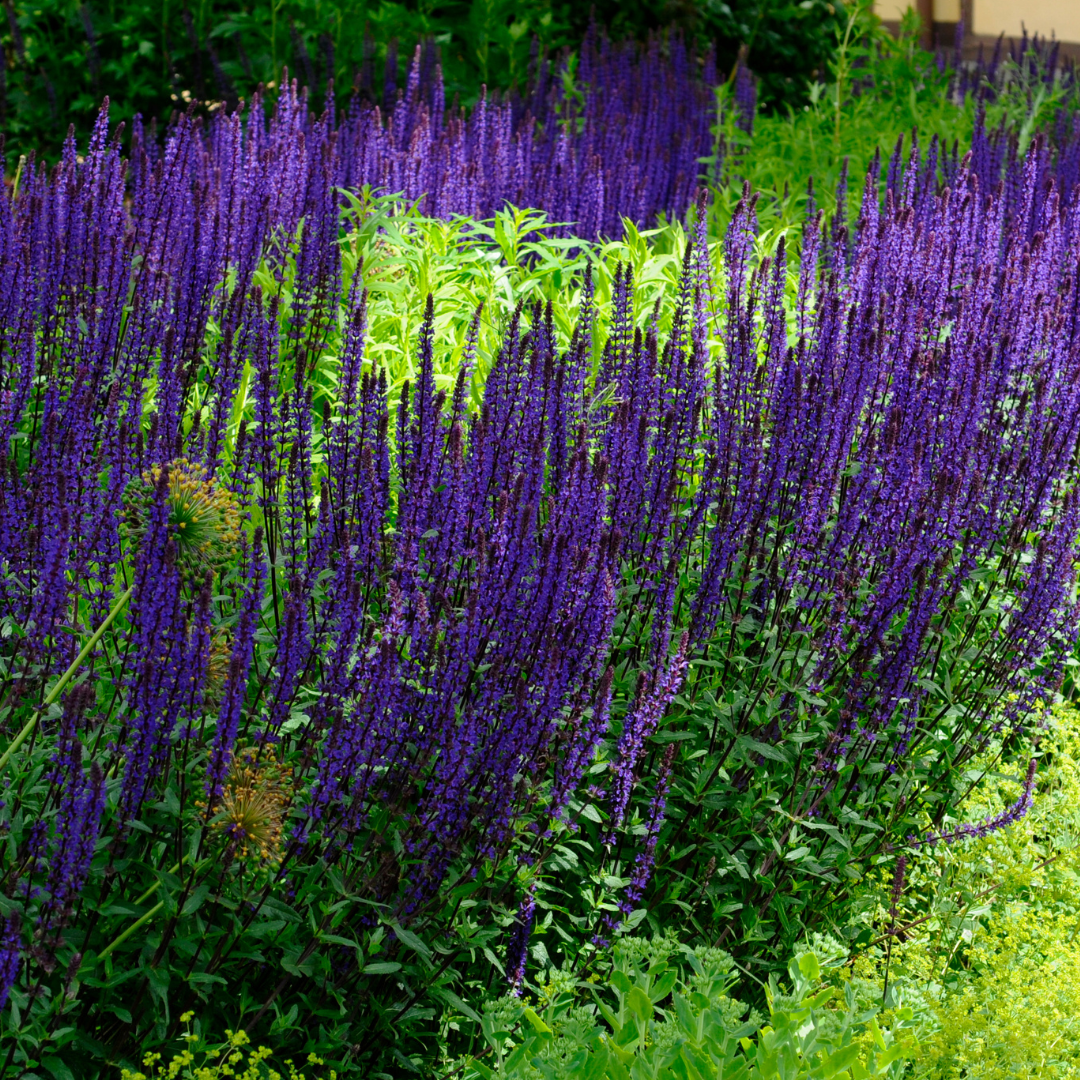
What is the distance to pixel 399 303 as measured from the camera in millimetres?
5902

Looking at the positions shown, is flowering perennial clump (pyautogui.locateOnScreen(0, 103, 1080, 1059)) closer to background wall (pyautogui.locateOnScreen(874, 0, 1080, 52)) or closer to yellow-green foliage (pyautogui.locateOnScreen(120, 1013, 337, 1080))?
yellow-green foliage (pyautogui.locateOnScreen(120, 1013, 337, 1080))

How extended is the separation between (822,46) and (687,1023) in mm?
13059

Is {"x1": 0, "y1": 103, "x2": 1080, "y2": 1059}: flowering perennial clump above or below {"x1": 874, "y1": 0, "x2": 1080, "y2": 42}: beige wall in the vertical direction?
below

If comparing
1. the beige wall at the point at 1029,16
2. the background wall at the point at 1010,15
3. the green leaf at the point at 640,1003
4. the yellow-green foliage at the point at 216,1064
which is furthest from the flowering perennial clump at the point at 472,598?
the beige wall at the point at 1029,16

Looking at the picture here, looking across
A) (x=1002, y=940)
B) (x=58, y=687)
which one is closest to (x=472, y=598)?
(x=58, y=687)

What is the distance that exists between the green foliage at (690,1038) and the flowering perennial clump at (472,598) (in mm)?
287

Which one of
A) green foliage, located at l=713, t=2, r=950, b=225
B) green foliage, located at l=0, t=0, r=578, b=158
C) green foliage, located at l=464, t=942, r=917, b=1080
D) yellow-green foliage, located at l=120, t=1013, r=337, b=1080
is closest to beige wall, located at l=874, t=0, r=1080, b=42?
green foliage, located at l=713, t=2, r=950, b=225

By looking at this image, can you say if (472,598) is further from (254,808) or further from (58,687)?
(58,687)

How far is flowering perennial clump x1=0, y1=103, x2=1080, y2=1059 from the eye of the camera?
110 inches

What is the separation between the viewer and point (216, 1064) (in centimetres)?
288

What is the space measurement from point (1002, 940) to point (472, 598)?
2.15 m

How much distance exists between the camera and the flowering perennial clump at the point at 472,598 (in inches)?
110

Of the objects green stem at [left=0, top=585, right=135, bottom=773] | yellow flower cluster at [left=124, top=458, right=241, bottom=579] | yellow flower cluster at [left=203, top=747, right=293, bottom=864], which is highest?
yellow flower cluster at [left=124, top=458, right=241, bottom=579]

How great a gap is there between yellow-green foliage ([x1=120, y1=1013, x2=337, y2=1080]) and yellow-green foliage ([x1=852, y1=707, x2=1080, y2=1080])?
150 centimetres
